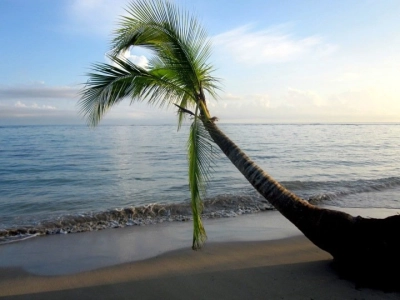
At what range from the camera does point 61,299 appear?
4.89 meters

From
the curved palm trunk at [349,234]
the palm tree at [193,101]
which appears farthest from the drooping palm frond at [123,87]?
the curved palm trunk at [349,234]

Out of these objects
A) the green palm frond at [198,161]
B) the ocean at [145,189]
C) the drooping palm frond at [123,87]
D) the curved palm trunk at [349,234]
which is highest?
the drooping palm frond at [123,87]

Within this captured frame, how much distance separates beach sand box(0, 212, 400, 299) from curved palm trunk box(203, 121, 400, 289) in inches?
10.3

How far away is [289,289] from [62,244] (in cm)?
544

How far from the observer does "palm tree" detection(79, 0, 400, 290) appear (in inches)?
198

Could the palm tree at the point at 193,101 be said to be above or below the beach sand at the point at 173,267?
above

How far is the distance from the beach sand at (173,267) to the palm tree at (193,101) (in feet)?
1.93

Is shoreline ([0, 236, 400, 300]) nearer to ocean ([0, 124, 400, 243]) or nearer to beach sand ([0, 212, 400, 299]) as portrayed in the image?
beach sand ([0, 212, 400, 299])

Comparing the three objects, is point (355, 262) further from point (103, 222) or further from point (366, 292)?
point (103, 222)

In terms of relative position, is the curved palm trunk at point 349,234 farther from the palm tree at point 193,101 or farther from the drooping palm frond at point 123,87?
the drooping palm frond at point 123,87

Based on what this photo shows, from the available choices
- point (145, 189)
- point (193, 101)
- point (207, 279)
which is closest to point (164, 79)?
point (193, 101)

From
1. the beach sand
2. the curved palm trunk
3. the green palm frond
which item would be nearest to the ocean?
the green palm frond

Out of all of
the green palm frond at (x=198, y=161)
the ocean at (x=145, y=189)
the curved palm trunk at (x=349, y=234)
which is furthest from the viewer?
the ocean at (x=145, y=189)

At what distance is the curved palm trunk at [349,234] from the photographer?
4617 millimetres
